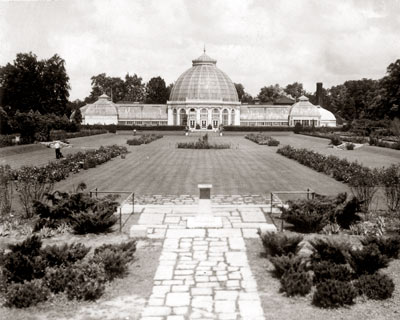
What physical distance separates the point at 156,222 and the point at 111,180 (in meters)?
8.88

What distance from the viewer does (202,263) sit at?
1048 centimetres

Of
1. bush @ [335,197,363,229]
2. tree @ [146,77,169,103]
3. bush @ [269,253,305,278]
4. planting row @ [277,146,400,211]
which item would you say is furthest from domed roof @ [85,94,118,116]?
bush @ [269,253,305,278]

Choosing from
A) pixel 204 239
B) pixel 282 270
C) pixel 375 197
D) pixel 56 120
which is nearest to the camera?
pixel 282 270

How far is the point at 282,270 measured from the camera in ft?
31.0

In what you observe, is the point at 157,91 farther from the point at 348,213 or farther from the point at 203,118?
the point at 348,213

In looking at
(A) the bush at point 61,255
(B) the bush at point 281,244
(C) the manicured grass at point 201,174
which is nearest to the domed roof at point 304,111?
(C) the manicured grass at point 201,174

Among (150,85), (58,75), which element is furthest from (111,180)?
(150,85)

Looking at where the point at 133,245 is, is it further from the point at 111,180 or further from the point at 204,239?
the point at 111,180

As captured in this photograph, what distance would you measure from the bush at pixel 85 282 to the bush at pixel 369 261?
4801 mm

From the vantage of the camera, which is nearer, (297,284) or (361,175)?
(297,284)

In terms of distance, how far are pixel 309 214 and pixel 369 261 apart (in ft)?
12.3

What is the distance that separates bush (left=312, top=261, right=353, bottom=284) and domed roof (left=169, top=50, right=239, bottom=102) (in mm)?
93010

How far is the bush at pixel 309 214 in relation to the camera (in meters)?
13.1

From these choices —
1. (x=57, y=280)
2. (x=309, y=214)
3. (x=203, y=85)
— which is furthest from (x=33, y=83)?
(x=57, y=280)
